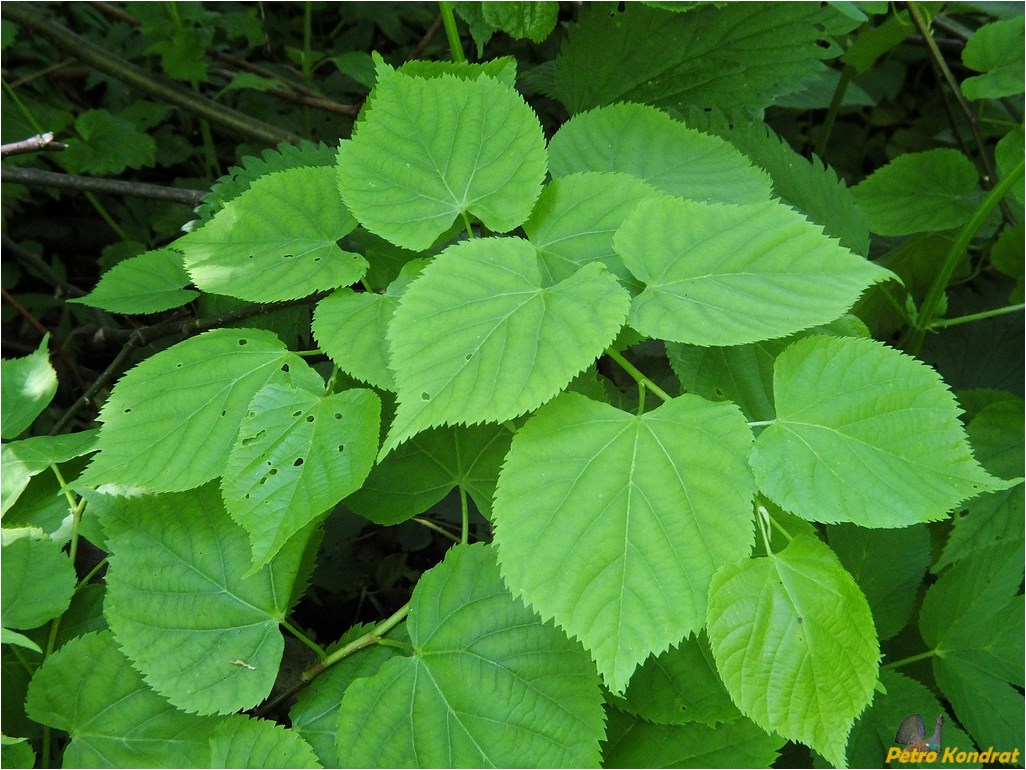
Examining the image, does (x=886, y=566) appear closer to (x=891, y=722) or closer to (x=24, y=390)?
(x=891, y=722)

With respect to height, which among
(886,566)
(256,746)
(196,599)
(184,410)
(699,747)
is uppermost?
(184,410)

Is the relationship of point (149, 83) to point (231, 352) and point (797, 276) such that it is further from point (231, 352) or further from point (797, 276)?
point (797, 276)

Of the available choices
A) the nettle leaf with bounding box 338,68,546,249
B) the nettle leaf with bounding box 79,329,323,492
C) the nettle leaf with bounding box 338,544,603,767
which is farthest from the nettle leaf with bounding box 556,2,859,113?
the nettle leaf with bounding box 338,544,603,767

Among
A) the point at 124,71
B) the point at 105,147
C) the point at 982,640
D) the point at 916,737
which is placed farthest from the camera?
the point at 105,147

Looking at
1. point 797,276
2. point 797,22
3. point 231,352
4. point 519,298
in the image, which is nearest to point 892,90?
point 797,22

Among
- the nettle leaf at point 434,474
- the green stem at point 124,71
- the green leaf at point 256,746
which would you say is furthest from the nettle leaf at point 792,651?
the green stem at point 124,71

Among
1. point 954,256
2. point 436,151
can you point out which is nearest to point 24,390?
point 436,151

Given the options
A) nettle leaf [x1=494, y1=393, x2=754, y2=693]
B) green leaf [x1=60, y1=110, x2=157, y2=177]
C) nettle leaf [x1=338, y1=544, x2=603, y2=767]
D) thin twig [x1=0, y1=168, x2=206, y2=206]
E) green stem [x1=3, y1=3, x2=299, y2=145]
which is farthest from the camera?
green leaf [x1=60, y1=110, x2=157, y2=177]

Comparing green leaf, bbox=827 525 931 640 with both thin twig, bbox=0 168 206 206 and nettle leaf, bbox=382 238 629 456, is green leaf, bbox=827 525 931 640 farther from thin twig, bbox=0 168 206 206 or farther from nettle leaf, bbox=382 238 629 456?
thin twig, bbox=0 168 206 206
